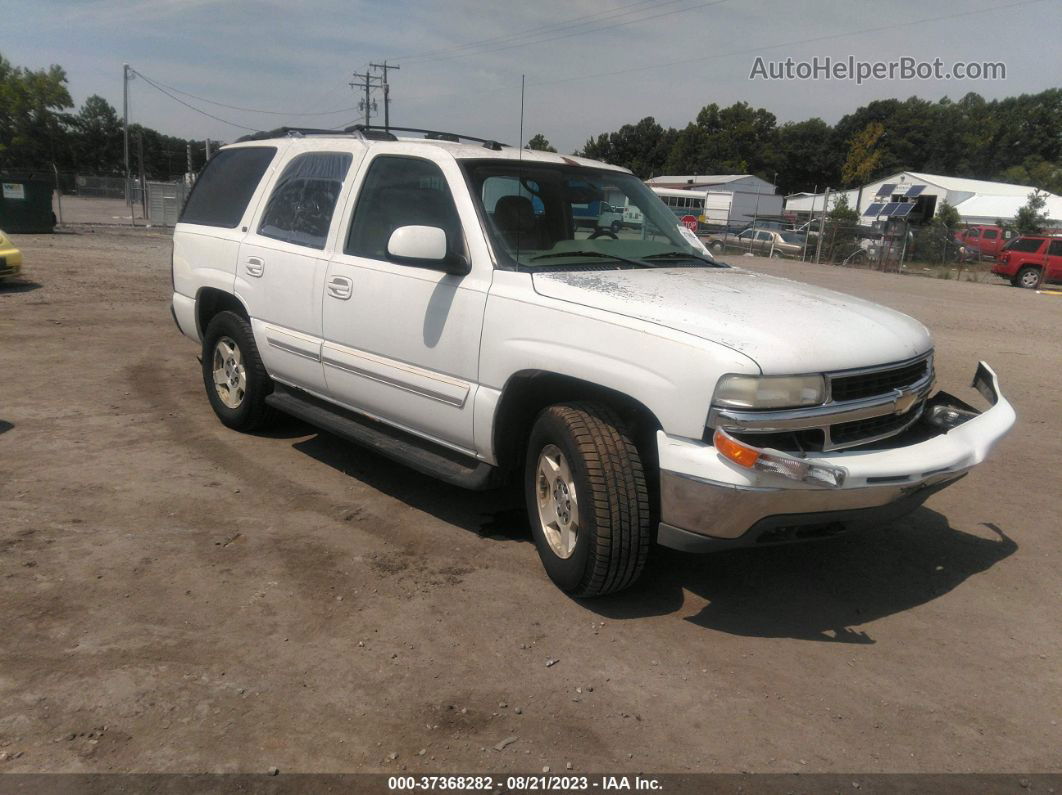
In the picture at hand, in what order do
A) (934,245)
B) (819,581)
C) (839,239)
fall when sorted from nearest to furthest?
(819,581), (934,245), (839,239)

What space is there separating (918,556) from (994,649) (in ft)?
3.04

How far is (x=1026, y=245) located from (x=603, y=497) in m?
27.2

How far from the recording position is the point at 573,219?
15.0 feet

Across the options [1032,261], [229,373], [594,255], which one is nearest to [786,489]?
[594,255]

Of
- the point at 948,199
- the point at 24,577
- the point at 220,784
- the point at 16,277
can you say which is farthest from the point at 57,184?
the point at 948,199

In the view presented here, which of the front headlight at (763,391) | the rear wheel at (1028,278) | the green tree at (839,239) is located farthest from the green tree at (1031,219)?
the front headlight at (763,391)

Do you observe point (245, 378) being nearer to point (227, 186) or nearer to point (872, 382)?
point (227, 186)

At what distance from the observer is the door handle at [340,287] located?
4.64 meters

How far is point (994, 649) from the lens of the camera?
11.5 ft

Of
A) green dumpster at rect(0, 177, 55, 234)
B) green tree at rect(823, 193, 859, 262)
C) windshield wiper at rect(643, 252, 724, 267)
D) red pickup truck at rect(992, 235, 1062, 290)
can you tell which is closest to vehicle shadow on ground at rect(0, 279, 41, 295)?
green dumpster at rect(0, 177, 55, 234)

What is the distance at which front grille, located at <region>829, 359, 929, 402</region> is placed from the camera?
329 cm

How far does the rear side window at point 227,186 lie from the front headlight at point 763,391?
12.9ft

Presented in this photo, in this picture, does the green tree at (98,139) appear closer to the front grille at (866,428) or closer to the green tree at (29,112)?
the green tree at (29,112)

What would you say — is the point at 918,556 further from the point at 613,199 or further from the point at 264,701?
the point at 264,701
